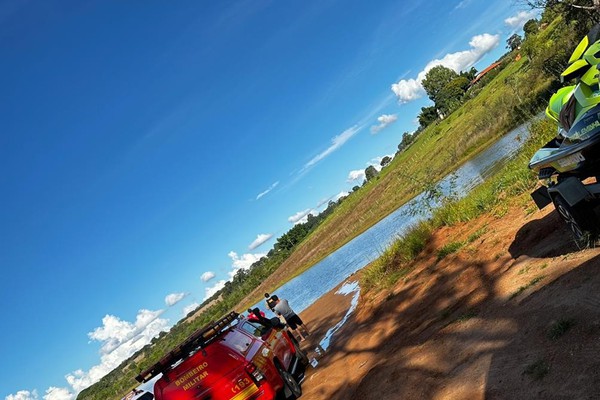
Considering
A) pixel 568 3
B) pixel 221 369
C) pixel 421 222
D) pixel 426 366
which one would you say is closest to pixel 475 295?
pixel 426 366

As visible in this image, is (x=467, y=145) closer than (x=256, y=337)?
No

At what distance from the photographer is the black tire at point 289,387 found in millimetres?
8672

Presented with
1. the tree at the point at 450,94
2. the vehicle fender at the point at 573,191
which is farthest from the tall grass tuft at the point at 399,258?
the tree at the point at 450,94

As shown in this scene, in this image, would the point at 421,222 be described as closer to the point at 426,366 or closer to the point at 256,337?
the point at 256,337

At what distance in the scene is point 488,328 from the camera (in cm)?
555

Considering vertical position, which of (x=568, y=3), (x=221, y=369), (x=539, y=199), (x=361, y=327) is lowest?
(x=361, y=327)

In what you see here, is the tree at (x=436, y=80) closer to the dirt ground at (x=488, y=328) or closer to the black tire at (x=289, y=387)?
the dirt ground at (x=488, y=328)

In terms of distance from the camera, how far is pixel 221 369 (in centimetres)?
784

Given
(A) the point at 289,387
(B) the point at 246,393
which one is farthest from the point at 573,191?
(A) the point at 289,387

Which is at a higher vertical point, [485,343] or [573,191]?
[573,191]

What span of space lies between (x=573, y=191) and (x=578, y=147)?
78cm

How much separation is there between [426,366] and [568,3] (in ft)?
81.9

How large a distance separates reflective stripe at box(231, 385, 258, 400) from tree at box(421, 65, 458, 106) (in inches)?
4256

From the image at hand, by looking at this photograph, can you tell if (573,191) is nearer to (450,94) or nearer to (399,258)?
(399,258)
